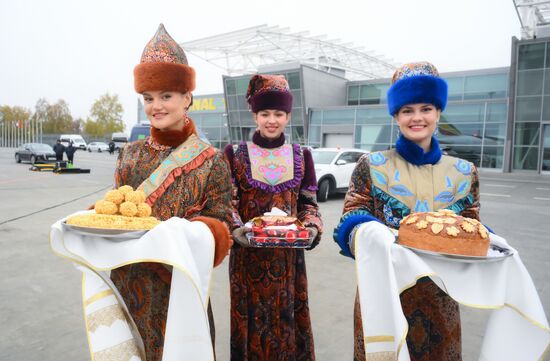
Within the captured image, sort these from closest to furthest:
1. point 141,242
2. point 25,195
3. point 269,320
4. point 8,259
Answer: point 141,242, point 269,320, point 8,259, point 25,195

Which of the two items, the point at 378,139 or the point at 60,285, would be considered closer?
the point at 60,285

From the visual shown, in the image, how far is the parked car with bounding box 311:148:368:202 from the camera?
10430mm

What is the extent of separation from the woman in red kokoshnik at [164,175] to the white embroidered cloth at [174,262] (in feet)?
0.55

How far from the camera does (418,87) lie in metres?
1.69

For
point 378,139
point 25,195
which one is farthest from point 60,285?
point 378,139

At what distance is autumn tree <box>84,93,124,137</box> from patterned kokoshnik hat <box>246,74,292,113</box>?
219ft

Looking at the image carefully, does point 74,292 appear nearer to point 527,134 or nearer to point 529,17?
point 527,134

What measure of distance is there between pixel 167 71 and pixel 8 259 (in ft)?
15.5

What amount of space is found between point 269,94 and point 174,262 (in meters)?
1.26

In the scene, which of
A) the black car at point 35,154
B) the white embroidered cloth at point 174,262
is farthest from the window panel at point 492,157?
the black car at point 35,154

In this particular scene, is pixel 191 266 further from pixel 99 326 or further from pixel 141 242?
pixel 99 326

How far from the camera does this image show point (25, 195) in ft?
33.9

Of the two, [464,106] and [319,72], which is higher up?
[319,72]

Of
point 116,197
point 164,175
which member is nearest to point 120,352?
point 116,197
